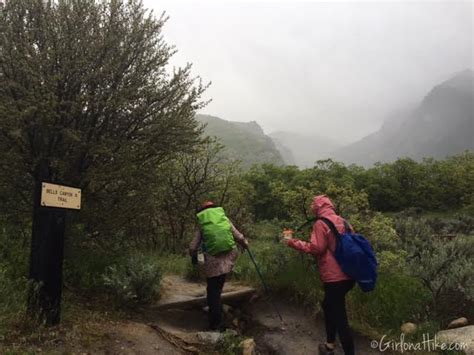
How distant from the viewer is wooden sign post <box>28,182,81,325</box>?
207 inches

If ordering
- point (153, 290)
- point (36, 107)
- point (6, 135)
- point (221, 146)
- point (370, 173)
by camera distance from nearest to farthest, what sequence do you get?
point (36, 107) → point (6, 135) → point (153, 290) → point (221, 146) → point (370, 173)

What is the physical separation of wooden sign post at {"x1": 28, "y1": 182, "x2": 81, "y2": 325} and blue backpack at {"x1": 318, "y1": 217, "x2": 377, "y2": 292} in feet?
11.3

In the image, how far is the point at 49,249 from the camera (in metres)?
5.45

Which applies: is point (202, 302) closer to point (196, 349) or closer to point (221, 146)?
point (196, 349)

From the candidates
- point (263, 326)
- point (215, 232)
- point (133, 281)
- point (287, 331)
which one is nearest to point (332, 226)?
point (215, 232)

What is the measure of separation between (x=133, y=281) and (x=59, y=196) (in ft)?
6.75

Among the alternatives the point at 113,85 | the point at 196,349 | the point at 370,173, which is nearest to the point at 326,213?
the point at 196,349

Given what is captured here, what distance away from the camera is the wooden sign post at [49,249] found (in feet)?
17.3

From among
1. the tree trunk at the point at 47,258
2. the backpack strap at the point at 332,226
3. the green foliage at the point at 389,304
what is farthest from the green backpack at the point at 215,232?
the green foliage at the point at 389,304

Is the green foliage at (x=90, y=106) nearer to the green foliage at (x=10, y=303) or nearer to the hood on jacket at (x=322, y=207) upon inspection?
the green foliage at (x=10, y=303)

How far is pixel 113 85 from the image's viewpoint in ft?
23.2

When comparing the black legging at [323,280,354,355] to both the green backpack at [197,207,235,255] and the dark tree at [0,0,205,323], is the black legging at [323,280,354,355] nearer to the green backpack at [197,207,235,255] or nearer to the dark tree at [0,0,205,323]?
the green backpack at [197,207,235,255]

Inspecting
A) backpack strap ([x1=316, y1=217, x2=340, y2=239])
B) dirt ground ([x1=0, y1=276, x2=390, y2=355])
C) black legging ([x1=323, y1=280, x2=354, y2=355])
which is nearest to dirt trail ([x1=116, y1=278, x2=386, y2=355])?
dirt ground ([x1=0, y1=276, x2=390, y2=355])

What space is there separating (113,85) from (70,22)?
1.14 metres
